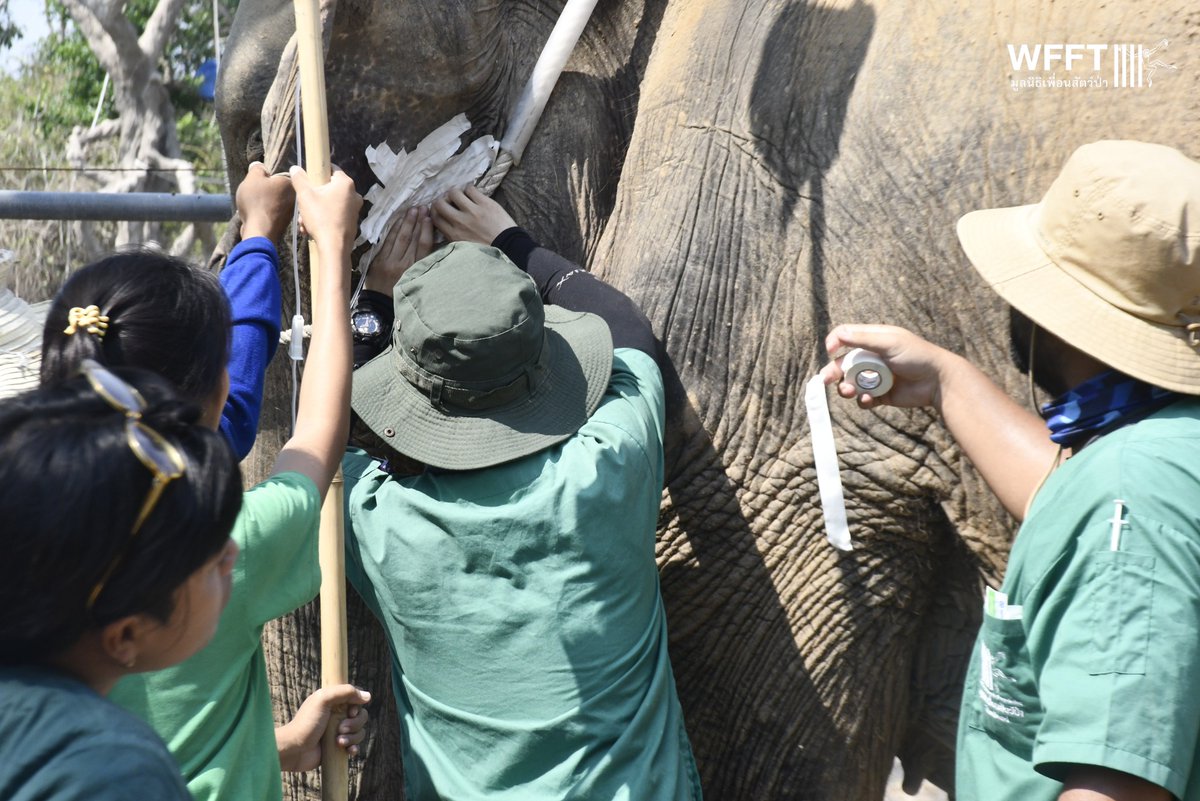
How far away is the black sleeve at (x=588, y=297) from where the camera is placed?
8.43ft

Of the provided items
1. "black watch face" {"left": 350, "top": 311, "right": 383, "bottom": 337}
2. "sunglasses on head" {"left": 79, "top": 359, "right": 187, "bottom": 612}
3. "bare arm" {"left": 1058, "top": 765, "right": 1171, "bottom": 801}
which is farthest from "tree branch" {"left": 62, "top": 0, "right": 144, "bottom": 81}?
"bare arm" {"left": 1058, "top": 765, "right": 1171, "bottom": 801}

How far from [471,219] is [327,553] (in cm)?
86

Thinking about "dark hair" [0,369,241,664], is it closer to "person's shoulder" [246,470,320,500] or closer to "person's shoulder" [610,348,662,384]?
"person's shoulder" [246,470,320,500]

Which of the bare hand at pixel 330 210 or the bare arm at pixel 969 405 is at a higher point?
the bare hand at pixel 330 210

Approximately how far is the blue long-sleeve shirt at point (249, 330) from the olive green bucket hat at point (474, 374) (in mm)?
162

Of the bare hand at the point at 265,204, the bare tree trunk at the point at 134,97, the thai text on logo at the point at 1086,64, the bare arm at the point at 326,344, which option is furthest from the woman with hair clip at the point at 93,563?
the bare tree trunk at the point at 134,97

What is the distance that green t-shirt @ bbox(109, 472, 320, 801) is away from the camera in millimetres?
1847

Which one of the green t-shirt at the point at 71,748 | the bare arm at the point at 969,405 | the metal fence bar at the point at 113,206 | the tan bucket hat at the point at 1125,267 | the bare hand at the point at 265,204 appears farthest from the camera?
the metal fence bar at the point at 113,206

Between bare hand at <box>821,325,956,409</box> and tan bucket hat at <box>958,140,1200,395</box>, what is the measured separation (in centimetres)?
23

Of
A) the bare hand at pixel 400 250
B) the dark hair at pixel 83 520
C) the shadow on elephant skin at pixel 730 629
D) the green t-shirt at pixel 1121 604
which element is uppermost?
the dark hair at pixel 83 520

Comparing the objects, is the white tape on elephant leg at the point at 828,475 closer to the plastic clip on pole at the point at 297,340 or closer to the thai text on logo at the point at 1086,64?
the thai text on logo at the point at 1086,64

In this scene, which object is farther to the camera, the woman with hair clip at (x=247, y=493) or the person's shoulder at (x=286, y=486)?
the person's shoulder at (x=286, y=486)

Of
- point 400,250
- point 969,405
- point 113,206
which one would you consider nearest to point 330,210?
point 400,250

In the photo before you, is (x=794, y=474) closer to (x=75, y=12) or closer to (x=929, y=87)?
(x=929, y=87)
